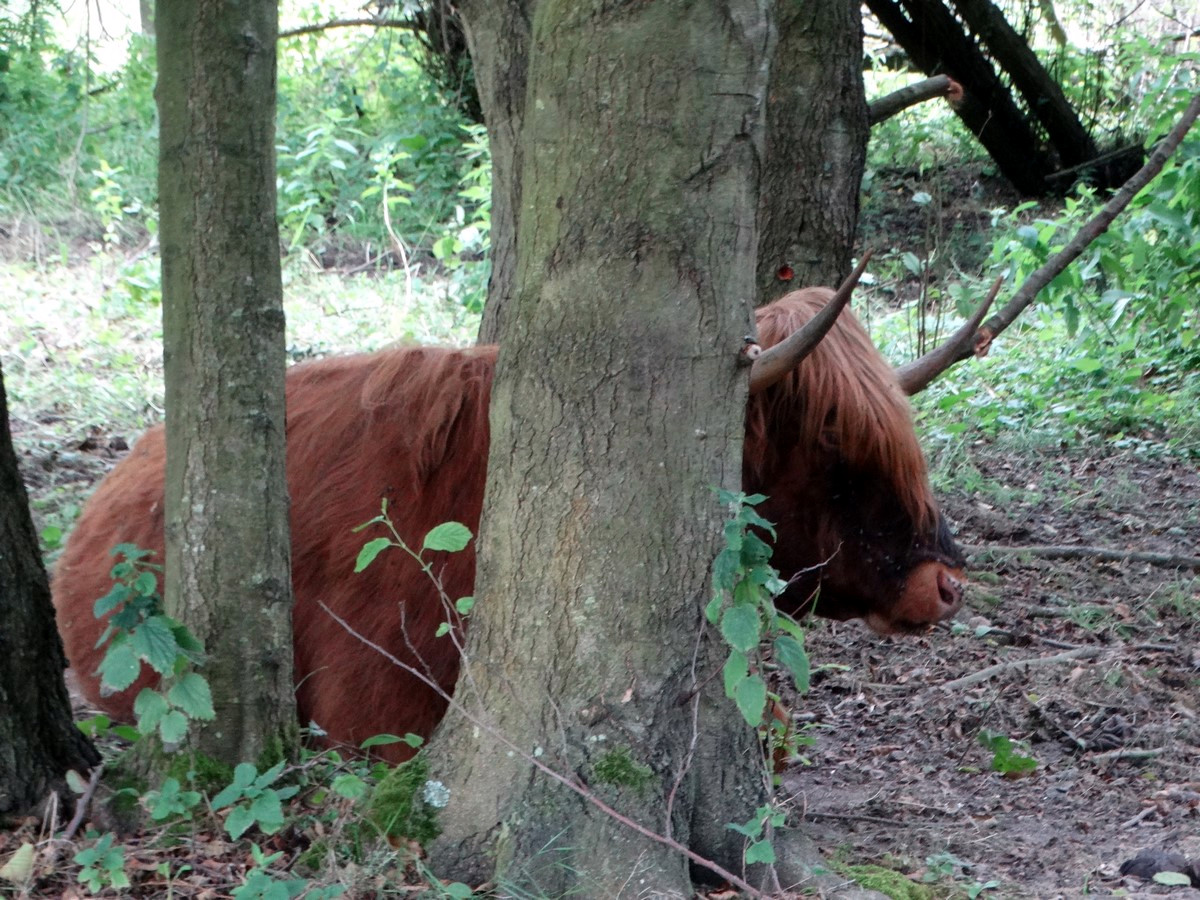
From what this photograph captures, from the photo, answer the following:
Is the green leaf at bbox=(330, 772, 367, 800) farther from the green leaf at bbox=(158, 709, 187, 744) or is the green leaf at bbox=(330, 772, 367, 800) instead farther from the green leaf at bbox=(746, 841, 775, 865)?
the green leaf at bbox=(746, 841, 775, 865)

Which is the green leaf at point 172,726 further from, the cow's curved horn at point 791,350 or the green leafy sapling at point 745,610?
the cow's curved horn at point 791,350

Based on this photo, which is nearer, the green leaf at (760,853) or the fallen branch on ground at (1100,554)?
the green leaf at (760,853)

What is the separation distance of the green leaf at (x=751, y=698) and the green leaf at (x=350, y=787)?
0.80 metres

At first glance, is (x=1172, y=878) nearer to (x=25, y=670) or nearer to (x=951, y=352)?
(x=951, y=352)

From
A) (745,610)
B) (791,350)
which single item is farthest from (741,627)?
(791,350)

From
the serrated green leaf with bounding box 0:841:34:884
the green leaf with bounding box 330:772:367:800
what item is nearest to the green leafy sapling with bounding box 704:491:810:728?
the green leaf with bounding box 330:772:367:800

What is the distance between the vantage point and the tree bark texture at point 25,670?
250cm

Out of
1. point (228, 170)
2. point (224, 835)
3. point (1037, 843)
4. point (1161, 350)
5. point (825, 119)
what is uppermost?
point (825, 119)

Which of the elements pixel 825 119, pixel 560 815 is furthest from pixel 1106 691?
pixel 560 815

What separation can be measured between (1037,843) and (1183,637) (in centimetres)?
191

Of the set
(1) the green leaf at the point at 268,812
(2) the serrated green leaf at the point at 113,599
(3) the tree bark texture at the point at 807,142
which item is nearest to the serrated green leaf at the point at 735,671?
(1) the green leaf at the point at 268,812

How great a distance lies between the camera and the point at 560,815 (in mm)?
2461

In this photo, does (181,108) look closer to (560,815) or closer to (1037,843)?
(560,815)

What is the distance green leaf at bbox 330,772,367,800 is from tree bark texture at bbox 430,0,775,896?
0.18m
